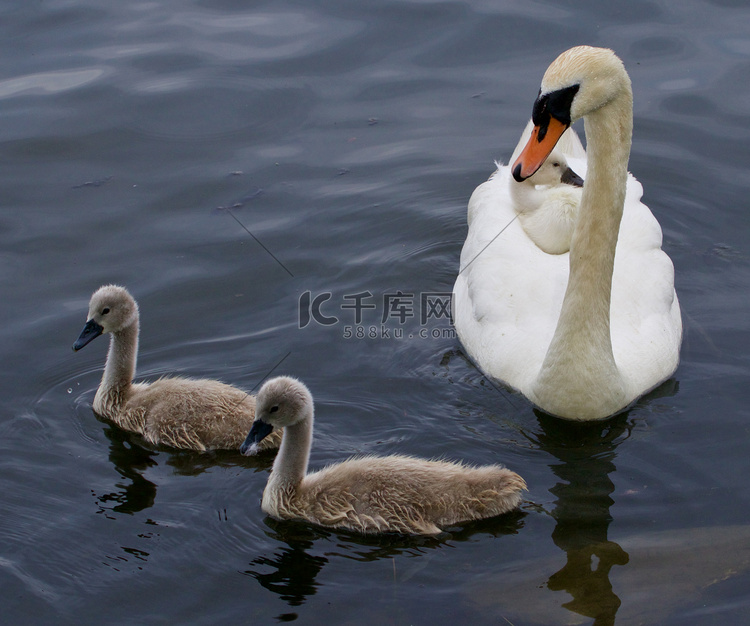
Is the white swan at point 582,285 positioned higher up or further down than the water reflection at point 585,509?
higher up

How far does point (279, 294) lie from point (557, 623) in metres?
4.03

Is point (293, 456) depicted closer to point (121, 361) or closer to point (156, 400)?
point (156, 400)

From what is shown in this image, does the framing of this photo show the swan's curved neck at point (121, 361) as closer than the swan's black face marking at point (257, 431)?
No

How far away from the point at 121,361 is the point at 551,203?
3417mm

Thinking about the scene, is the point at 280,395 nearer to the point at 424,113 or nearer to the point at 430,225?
the point at 430,225

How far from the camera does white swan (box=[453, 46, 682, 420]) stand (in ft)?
19.4

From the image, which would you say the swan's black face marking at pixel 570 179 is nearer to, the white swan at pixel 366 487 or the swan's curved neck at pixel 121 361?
the white swan at pixel 366 487

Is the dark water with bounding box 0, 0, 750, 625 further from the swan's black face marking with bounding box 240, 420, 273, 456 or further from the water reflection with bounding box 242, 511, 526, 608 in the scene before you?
the swan's black face marking with bounding box 240, 420, 273, 456

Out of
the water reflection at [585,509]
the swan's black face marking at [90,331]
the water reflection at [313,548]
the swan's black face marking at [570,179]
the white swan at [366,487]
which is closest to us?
the water reflection at [585,509]

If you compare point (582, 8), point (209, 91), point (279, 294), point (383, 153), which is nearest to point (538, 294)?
point (279, 294)

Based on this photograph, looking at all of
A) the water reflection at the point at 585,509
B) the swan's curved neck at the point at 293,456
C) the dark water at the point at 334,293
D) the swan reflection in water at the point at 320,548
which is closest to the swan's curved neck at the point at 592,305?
the water reflection at the point at 585,509

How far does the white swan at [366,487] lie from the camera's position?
5777 mm

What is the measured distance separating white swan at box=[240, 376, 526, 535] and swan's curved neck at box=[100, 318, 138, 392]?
1.46 meters

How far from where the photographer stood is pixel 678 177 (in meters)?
9.85
